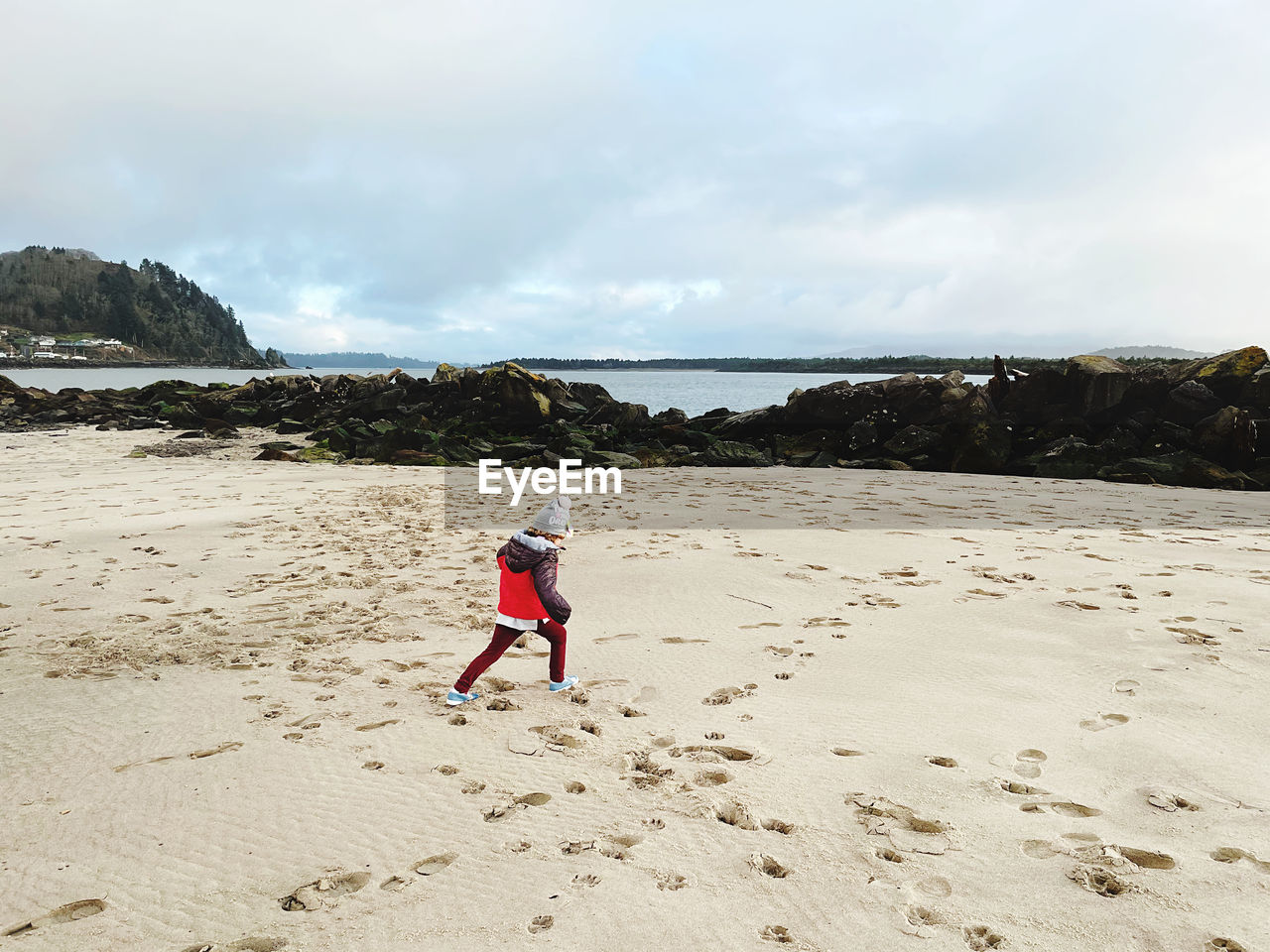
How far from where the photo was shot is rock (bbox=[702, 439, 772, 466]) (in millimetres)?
17297

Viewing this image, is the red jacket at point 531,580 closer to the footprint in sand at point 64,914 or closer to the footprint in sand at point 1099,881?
the footprint in sand at point 64,914

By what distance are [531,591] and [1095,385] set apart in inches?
714

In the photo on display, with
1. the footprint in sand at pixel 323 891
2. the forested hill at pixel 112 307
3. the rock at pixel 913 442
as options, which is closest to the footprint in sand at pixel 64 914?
the footprint in sand at pixel 323 891

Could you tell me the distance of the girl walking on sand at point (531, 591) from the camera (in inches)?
159

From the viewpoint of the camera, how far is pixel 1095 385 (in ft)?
57.0

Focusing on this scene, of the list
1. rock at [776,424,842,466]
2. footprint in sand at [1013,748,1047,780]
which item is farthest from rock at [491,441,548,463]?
footprint in sand at [1013,748,1047,780]

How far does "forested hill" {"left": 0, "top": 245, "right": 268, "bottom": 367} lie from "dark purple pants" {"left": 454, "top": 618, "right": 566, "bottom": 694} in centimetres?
18939

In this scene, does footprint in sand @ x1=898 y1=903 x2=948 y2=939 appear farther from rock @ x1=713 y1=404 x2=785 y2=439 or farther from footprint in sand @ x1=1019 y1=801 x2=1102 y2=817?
rock @ x1=713 y1=404 x2=785 y2=439

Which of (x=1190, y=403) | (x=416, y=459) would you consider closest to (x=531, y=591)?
(x=416, y=459)

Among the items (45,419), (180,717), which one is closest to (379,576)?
(180,717)

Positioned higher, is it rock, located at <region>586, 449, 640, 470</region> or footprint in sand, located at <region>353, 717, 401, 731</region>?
rock, located at <region>586, 449, 640, 470</region>

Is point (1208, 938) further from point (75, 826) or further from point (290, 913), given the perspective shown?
point (75, 826)

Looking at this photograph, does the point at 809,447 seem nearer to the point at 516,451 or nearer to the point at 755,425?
the point at 755,425

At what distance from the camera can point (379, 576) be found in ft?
22.4
